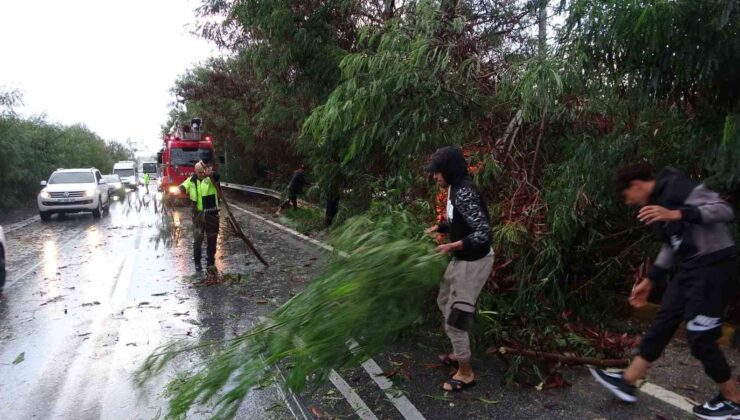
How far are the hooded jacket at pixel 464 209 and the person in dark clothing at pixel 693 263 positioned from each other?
968 mm

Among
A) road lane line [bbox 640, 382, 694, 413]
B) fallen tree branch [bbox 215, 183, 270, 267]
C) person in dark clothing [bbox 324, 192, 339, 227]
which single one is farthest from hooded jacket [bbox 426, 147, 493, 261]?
person in dark clothing [bbox 324, 192, 339, 227]

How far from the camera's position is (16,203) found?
931 inches

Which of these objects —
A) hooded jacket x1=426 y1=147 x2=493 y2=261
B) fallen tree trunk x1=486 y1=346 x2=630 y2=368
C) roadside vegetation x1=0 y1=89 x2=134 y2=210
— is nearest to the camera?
hooded jacket x1=426 y1=147 x2=493 y2=261

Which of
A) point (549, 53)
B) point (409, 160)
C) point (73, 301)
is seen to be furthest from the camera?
point (73, 301)

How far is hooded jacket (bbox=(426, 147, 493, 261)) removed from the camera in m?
3.96

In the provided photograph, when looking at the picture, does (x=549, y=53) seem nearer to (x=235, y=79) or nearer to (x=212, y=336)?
(x=212, y=336)

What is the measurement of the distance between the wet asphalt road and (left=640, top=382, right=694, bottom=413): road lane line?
0.08 metres

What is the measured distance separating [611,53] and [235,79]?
70.4 feet

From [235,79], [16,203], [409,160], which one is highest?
[235,79]

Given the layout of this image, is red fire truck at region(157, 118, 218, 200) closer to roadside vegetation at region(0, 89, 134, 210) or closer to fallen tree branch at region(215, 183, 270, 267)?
roadside vegetation at region(0, 89, 134, 210)

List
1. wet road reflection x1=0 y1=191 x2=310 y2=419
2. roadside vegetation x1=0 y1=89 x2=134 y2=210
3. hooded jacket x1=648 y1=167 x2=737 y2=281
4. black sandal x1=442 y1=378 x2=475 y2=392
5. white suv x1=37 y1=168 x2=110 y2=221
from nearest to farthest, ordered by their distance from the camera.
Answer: hooded jacket x1=648 y1=167 x2=737 y2=281 < black sandal x1=442 y1=378 x2=475 y2=392 < wet road reflection x1=0 y1=191 x2=310 y2=419 < white suv x1=37 y1=168 x2=110 y2=221 < roadside vegetation x1=0 y1=89 x2=134 y2=210

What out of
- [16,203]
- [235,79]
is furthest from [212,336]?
[16,203]

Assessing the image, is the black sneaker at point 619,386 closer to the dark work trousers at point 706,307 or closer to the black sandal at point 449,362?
the dark work trousers at point 706,307

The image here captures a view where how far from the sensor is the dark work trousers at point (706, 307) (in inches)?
131
